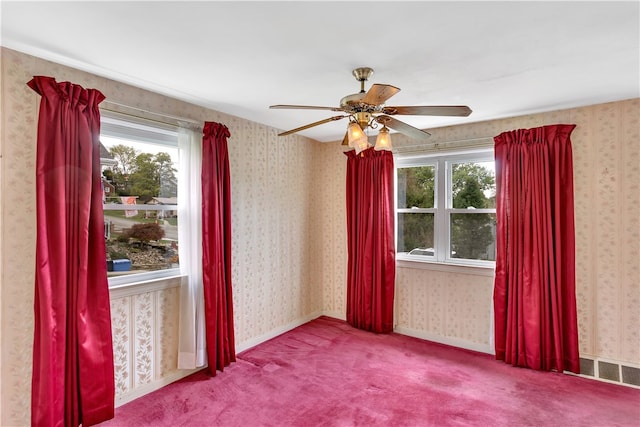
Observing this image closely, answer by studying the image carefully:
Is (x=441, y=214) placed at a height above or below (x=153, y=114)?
below

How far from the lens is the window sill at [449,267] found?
3.38 metres

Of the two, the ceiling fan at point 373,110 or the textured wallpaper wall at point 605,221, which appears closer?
the ceiling fan at point 373,110

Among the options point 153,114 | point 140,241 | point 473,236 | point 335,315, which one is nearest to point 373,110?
point 153,114

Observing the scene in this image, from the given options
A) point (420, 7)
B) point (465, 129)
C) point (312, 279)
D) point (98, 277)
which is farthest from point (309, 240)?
point (420, 7)

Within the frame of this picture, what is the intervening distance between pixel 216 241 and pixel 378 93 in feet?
6.19

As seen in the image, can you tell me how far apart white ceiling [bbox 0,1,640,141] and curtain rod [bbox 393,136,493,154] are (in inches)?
23.7

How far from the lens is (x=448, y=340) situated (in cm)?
359

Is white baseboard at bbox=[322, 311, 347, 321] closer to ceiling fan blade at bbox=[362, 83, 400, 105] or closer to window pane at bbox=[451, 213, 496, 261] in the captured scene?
window pane at bbox=[451, 213, 496, 261]

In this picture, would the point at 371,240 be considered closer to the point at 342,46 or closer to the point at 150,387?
the point at 342,46

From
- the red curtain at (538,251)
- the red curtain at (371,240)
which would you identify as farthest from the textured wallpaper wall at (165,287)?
the red curtain at (538,251)

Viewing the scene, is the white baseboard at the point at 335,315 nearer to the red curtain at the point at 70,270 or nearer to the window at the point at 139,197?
the window at the point at 139,197

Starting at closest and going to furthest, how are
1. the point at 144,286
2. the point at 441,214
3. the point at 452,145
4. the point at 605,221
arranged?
the point at 144,286
the point at 605,221
the point at 452,145
the point at 441,214

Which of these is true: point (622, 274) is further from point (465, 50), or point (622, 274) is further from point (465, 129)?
point (465, 50)

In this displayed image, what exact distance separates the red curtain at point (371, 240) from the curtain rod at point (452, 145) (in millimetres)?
218
